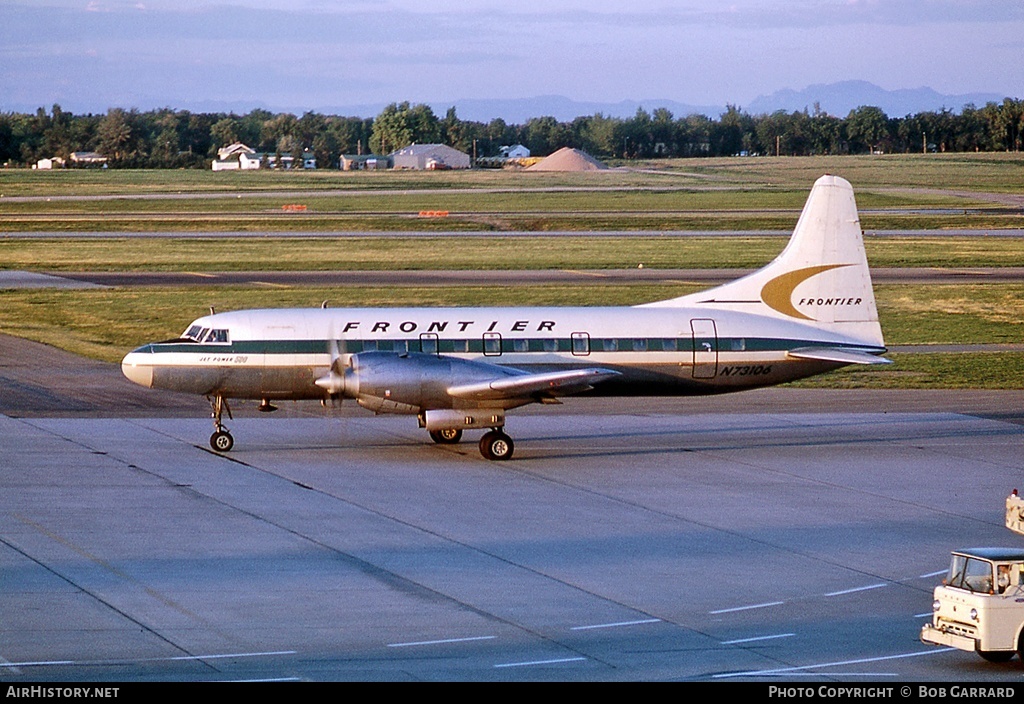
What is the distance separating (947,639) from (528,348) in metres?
16.1

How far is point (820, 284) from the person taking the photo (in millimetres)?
33094

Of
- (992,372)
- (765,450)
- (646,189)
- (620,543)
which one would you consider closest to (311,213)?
(646,189)

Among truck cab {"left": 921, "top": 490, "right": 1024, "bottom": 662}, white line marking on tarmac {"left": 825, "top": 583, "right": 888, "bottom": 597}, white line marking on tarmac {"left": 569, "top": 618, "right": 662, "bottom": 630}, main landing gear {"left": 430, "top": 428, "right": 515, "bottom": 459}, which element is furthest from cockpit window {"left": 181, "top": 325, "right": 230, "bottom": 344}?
truck cab {"left": 921, "top": 490, "right": 1024, "bottom": 662}

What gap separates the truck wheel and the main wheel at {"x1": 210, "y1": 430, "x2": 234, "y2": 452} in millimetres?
19229

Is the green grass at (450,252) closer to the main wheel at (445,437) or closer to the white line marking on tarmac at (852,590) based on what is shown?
the main wheel at (445,437)

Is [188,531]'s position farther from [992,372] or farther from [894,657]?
[992,372]

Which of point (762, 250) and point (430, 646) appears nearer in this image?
point (430, 646)

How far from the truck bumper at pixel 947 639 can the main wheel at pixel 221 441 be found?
18391 mm

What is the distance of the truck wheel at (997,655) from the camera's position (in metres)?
16.1

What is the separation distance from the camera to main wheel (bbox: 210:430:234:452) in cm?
3091

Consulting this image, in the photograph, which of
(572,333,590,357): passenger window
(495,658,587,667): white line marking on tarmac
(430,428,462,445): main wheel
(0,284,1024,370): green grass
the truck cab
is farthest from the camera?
(0,284,1024,370): green grass

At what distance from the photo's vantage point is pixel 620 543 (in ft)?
76.3

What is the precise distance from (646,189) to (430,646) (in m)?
141

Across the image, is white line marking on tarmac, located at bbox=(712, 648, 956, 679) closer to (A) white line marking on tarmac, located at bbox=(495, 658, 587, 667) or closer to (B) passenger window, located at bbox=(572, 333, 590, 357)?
(A) white line marking on tarmac, located at bbox=(495, 658, 587, 667)
